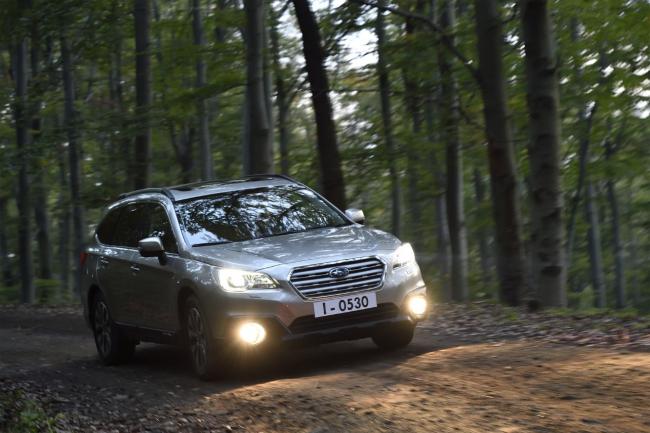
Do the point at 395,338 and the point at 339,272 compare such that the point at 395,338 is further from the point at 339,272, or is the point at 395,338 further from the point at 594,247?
the point at 594,247

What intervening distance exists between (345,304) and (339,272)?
0.91 feet

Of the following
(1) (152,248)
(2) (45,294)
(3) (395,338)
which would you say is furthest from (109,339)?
(2) (45,294)

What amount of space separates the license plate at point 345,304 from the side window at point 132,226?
8.81 ft

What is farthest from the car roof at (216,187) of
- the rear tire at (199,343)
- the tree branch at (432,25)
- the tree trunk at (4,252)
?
the tree trunk at (4,252)

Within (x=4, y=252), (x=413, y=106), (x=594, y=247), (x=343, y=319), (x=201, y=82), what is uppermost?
(x=201, y=82)

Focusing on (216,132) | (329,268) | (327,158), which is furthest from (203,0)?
(329,268)

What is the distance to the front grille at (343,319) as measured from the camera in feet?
26.1

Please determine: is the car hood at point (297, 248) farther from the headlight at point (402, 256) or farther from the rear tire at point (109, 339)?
the rear tire at point (109, 339)

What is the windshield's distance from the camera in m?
8.98

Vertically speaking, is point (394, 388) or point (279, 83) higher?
point (279, 83)

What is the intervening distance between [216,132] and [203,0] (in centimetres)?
439

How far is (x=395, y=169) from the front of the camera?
65.4 feet

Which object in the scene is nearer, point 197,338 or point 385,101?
point 197,338

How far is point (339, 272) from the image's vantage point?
26.3ft
